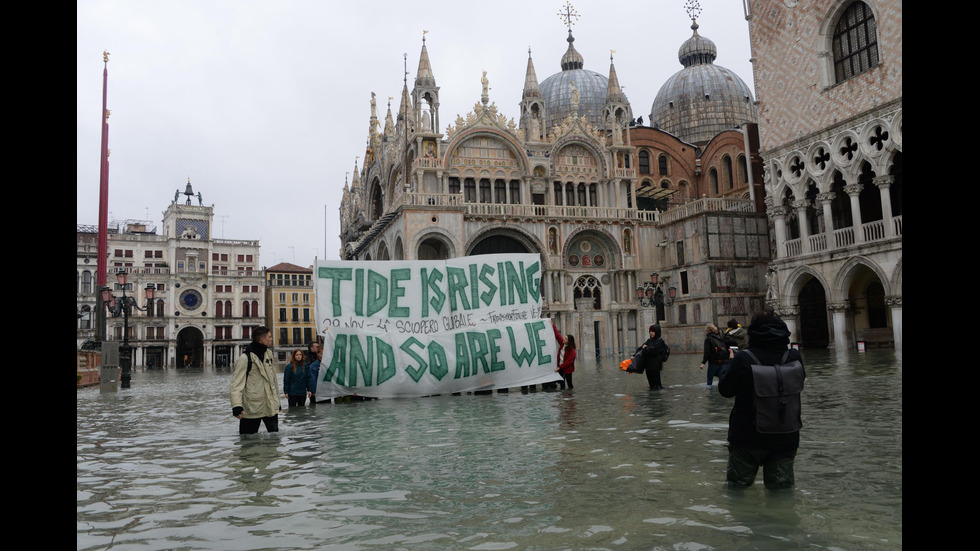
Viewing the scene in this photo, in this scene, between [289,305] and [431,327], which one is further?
[289,305]

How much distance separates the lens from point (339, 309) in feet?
45.5

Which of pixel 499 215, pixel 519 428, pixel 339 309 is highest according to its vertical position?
pixel 499 215

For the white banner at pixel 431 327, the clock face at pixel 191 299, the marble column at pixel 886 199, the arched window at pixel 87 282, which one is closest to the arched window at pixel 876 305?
the marble column at pixel 886 199

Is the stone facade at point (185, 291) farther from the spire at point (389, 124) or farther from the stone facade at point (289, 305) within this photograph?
the spire at point (389, 124)

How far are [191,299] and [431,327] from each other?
70048mm

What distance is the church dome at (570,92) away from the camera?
57031mm

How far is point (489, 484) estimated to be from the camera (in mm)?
6004

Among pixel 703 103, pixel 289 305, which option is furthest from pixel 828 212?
pixel 289 305

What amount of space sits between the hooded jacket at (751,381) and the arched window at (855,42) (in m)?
26.6

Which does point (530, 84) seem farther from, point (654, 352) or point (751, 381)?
point (751, 381)

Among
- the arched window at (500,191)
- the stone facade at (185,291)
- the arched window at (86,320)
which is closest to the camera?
the arched window at (500,191)
